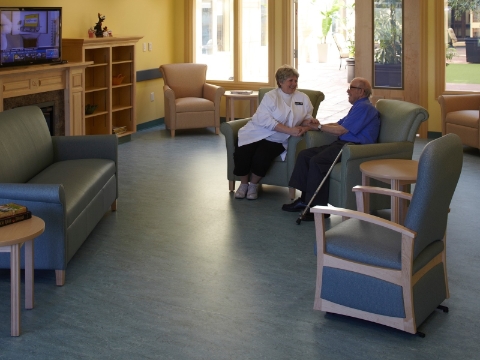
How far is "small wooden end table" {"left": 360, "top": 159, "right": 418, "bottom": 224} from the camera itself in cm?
505

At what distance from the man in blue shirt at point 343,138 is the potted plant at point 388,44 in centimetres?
402

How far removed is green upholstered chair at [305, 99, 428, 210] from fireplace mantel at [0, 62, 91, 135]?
345 centimetres

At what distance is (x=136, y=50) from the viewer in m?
10.6

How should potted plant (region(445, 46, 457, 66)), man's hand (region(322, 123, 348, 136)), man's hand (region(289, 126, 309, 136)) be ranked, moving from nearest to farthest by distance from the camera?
man's hand (region(322, 123, 348, 136)), man's hand (region(289, 126, 309, 136)), potted plant (region(445, 46, 457, 66))

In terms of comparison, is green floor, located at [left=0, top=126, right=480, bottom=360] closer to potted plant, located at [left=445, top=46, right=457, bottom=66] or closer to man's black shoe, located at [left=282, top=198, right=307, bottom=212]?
man's black shoe, located at [left=282, top=198, right=307, bottom=212]

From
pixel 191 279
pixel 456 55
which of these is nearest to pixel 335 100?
pixel 456 55

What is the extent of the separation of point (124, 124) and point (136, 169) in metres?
2.11

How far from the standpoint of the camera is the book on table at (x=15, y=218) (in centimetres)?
404

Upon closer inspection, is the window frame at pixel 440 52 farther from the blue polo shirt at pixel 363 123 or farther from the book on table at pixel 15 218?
the book on table at pixel 15 218

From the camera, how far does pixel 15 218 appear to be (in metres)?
4.11

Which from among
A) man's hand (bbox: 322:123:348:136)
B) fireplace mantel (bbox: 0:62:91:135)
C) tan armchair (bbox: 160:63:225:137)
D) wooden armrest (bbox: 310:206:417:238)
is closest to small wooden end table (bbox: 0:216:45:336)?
wooden armrest (bbox: 310:206:417:238)

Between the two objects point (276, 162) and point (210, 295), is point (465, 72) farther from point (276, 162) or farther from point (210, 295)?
point (210, 295)

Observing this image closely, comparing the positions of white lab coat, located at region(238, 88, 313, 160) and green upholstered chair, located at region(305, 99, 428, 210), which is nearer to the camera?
green upholstered chair, located at region(305, 99, 428, 210)

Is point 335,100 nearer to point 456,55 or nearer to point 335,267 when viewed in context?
point 456,55
